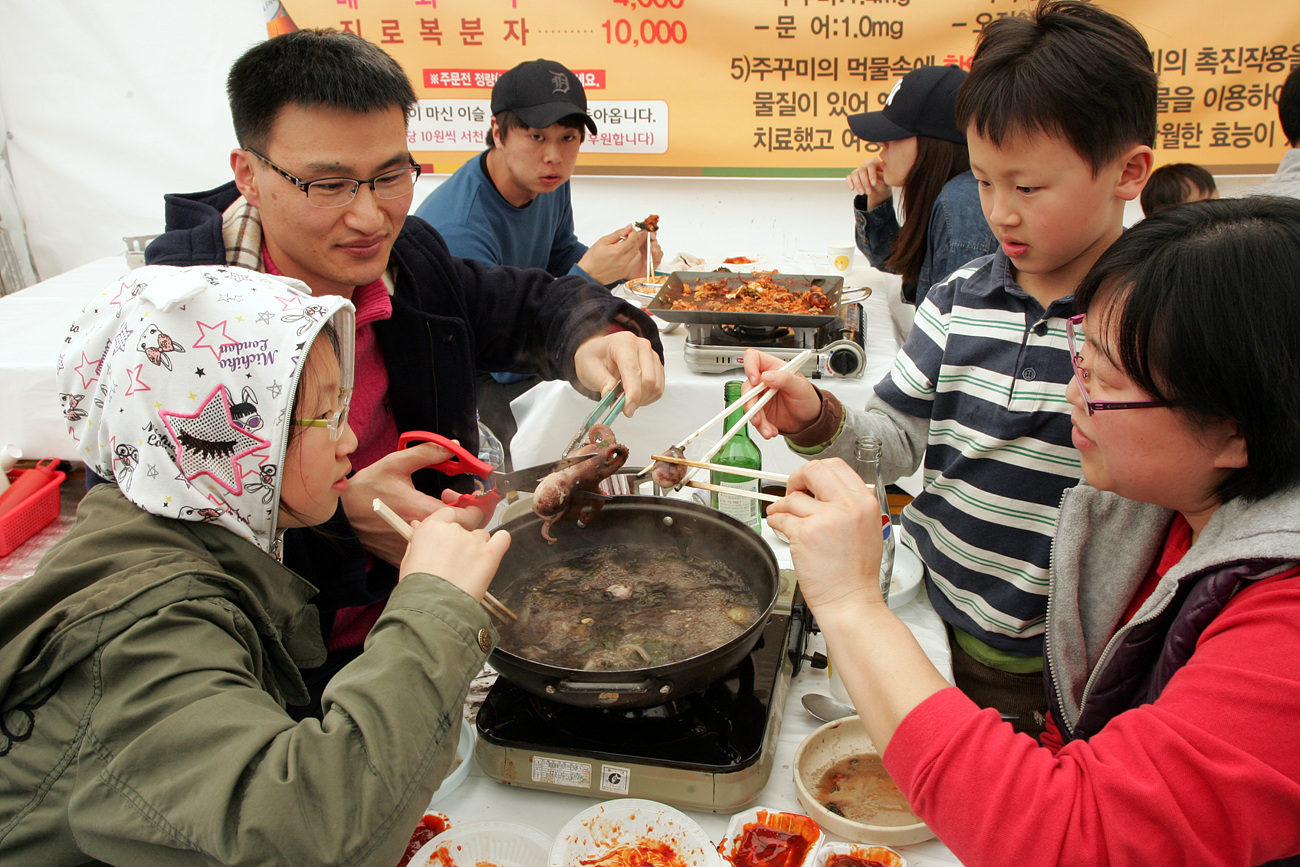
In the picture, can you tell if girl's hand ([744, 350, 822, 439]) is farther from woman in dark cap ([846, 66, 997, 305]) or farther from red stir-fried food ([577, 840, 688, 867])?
woman in dark cap ([846, 66, 997, 305])

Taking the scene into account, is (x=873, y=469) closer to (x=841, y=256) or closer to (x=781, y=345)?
(x=781, y=345)

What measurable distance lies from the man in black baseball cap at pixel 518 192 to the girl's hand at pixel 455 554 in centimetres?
259

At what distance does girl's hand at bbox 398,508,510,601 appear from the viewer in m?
1.30

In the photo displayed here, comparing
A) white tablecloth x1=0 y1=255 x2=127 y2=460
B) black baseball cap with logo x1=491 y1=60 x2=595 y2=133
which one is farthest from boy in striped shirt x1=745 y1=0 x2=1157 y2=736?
white tablecloth x1=0 y1=255 x2=127 y2=460

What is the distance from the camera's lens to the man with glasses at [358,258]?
6.12 feet

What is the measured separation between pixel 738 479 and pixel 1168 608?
49.4 inches

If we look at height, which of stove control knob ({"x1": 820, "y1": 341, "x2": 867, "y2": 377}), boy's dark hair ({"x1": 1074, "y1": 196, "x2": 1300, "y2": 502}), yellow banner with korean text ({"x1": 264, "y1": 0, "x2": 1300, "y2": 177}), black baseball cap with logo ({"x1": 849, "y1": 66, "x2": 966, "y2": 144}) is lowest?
stove control knob ({"x1": 820, "y1": 341, "x2": 867, "y2": 377})

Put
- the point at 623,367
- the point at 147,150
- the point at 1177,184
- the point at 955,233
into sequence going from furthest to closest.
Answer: the point at 147,150
the point at 1177,184
the point at 955,233
the point at 623,367

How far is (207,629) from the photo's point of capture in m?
1.15

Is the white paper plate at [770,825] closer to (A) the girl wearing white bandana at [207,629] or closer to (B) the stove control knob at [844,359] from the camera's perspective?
(A) the girl wearing white bandana at [207,629]

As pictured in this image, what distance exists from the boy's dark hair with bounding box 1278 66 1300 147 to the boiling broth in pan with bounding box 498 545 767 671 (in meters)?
3.11

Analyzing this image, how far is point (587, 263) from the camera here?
4.68 m

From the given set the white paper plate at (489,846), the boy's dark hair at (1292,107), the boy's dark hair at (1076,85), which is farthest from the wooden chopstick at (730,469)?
the boy's dark hair at (1292,107)

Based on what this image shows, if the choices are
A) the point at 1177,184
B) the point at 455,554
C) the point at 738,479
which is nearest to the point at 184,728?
the point at 455,554
